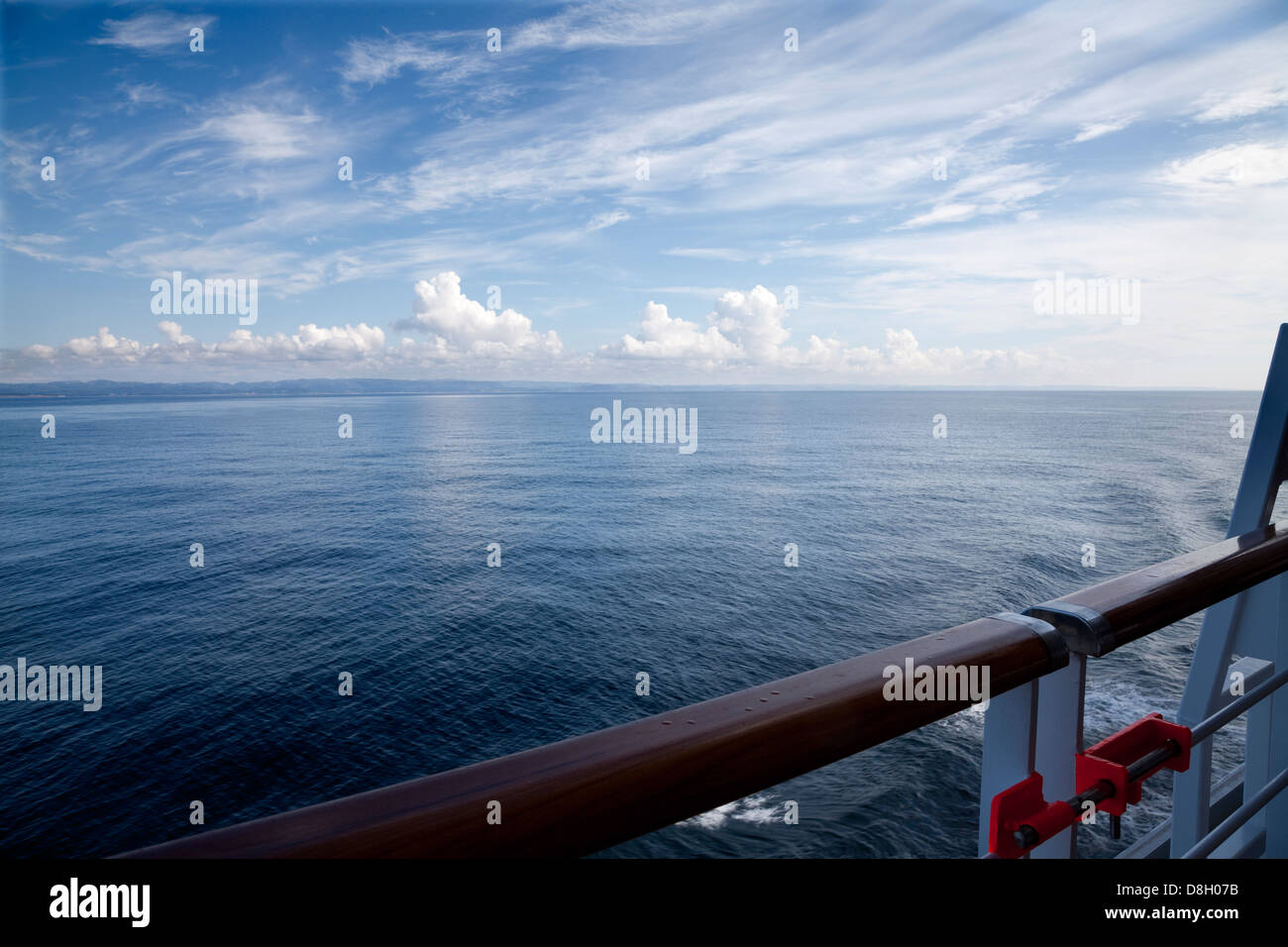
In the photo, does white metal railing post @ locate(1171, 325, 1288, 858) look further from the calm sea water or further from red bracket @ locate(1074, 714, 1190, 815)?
the calm sea water

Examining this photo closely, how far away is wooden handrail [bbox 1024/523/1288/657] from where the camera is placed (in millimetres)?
1008

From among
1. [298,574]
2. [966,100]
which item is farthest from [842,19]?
[298,574]

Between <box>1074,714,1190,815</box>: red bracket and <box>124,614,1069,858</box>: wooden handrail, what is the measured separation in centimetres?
37

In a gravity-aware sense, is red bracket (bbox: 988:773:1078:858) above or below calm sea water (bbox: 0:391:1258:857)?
above

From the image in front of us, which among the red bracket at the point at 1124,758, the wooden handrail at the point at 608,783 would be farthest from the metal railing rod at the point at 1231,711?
the wooden handrail at the point at 608,783

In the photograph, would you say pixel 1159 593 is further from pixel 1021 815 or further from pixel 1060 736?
pixel 1021 815

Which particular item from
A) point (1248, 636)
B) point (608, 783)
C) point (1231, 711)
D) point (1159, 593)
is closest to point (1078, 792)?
point (1159, 593)

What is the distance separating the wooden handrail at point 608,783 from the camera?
505mm

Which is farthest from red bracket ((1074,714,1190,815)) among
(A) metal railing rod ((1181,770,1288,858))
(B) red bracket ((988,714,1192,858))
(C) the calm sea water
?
(C) the calm sea water

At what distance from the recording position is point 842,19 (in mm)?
92688

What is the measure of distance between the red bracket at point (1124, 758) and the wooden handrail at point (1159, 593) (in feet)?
0.46

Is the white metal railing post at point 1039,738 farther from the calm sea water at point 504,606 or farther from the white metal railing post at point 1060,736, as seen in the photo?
the calm sea water at point 504,606
